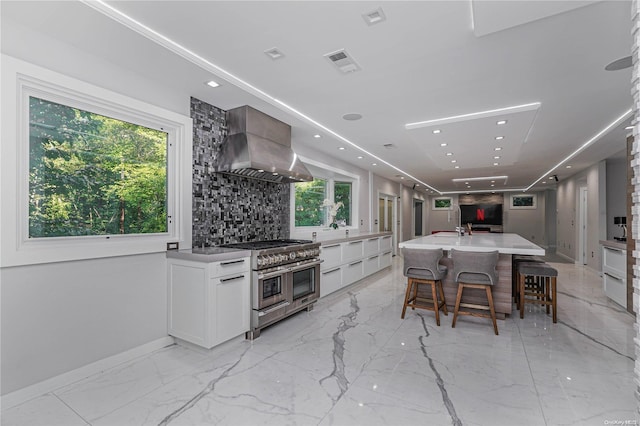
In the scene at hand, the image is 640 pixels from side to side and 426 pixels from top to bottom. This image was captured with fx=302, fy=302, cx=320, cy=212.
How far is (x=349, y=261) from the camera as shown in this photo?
5078 mm

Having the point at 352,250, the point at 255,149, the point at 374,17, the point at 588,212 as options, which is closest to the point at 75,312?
the point at 255,149

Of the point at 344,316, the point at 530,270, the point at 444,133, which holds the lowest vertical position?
the point at 344,316

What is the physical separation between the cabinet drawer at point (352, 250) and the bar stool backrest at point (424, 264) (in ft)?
4.88

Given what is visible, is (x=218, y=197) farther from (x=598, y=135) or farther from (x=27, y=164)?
(x=598, y=135)

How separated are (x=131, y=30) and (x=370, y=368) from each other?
9.71 feet

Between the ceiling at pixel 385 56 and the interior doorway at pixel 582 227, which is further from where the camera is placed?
the interior doorway at pixel 582 227

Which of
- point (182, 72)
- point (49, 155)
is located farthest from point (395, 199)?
point (49, 155)

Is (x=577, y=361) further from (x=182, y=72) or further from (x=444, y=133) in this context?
(x=182, y=72)

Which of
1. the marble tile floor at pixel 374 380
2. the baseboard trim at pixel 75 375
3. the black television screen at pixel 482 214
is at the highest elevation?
the black television screen at pixel 482 214

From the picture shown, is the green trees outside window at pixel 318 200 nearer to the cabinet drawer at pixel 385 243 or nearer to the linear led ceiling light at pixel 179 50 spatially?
the cabinet drawer at pixel 385 243

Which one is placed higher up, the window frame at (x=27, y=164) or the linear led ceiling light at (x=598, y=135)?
the linear led ceiling light at (x=598, y=135)

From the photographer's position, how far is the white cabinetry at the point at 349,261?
14.5 ft

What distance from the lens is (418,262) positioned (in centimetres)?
344

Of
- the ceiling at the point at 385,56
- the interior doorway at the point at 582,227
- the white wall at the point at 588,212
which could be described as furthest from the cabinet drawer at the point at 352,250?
the interior doorway at the point at 582,227
